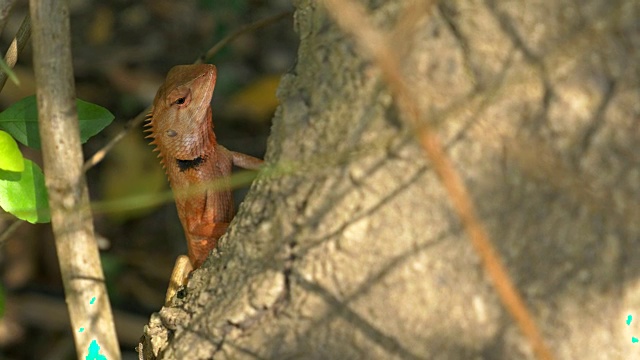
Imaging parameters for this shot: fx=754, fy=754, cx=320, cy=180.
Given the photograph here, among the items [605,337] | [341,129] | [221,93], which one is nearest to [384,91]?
[341,129]

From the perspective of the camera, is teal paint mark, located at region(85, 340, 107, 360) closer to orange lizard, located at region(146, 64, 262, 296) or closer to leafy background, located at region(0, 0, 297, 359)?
orange lizard, located at region(146, 64, 262, 296)

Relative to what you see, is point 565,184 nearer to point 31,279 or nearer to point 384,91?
point 384,91

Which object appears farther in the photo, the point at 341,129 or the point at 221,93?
the point at 221,93

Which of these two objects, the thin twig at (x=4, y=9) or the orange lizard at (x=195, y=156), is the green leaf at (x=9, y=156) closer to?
the thin twig at (x=4, y=9)

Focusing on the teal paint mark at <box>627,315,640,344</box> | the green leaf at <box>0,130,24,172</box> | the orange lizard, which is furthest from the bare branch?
the teal paint mark at <box>627,315,640,344</box>

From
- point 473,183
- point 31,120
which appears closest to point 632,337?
point 473,183
